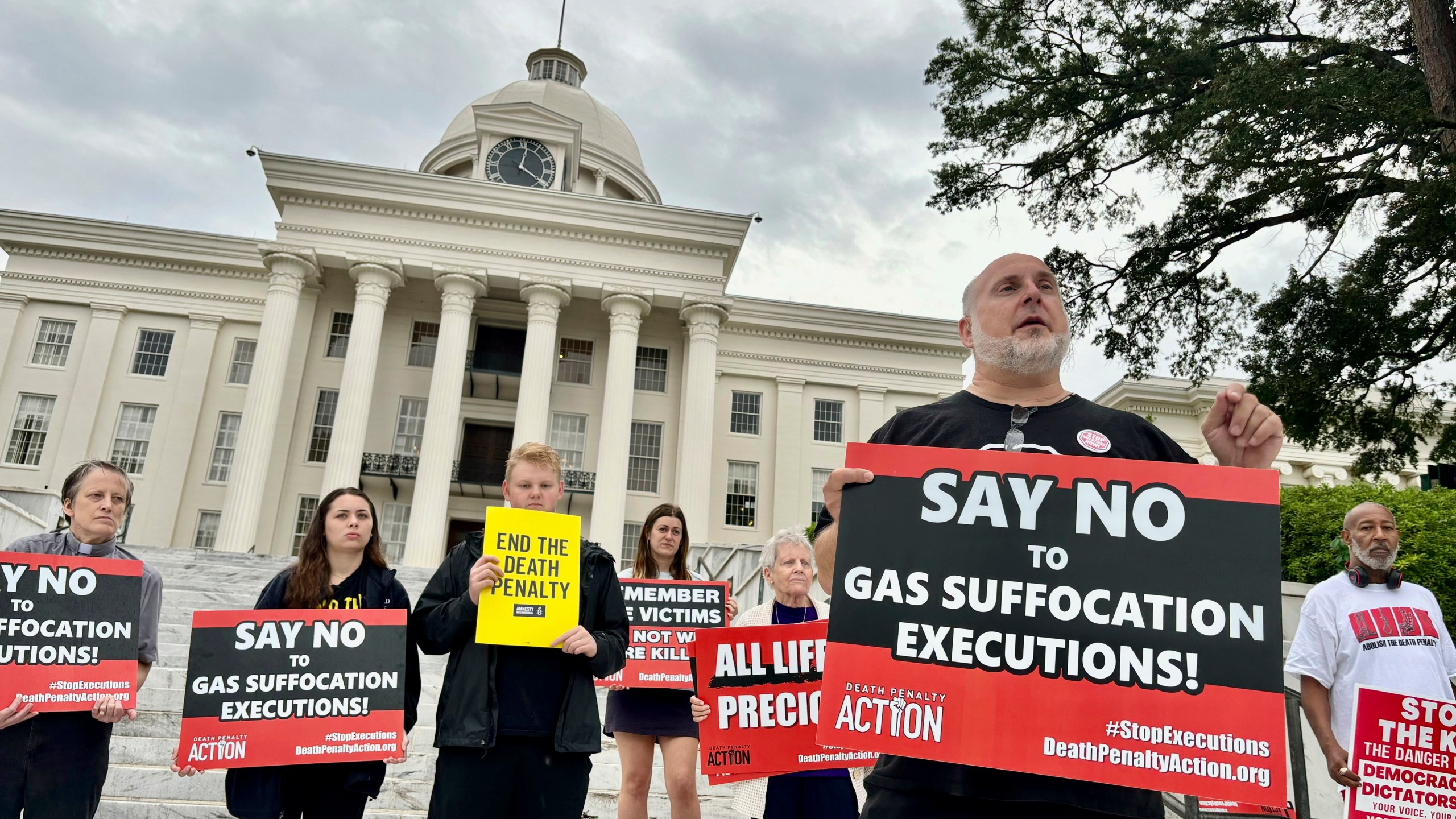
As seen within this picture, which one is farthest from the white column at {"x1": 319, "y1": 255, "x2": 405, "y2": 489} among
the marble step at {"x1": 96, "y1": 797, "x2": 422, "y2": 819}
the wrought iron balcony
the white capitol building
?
the marble step at {"x1": 96, "y1": 797, "x2": 422, "y2": 819}

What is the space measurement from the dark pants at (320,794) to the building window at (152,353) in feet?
104

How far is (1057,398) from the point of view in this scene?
2.44 m

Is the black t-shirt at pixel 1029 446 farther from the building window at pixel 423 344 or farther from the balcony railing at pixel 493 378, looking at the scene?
the building window at pixel 423 344

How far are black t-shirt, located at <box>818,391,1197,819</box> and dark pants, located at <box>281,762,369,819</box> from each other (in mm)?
2530

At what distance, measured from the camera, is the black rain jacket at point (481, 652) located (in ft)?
11.1

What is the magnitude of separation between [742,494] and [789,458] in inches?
87.7

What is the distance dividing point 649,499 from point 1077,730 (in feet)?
95.3

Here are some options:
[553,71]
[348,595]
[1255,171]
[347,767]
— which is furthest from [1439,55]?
[553,71]

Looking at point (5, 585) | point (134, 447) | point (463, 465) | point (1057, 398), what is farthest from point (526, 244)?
A: point (1057, 398)

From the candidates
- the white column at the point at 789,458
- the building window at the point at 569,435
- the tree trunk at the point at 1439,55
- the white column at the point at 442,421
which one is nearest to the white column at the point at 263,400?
the white column at the point at 442,421

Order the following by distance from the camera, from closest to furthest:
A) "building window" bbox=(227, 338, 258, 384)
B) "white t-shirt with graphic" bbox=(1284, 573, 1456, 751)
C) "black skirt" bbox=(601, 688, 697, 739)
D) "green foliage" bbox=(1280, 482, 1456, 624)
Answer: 1. "white t-shirt with graphic" bbox=(1284, 573, 1456, 751)
2. "black skirt" bbox=(601, 688, 697, 739)
3. "green foliage" bbox=(1280, 482, 1456, 624)
4. "building window" bbox=(227, 338, 258, 384)

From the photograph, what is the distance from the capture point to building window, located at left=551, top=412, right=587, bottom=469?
30250 mm

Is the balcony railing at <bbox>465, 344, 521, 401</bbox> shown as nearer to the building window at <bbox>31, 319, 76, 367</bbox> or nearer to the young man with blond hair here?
the building window at <bbox>31, 319, 76, 367</bbox>

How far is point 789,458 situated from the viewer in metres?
32.7
